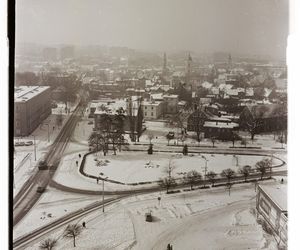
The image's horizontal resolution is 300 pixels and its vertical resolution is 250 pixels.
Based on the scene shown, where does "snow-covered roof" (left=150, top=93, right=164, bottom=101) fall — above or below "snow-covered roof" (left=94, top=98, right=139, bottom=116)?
above

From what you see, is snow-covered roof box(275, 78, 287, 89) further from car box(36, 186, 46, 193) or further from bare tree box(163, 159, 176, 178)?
car box(36, 186, 46, 193)

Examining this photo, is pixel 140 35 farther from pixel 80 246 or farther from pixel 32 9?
pixel 80 246

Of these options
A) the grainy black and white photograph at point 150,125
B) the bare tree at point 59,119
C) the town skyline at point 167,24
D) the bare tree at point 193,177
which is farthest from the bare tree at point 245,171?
the bare tree at point 59,119

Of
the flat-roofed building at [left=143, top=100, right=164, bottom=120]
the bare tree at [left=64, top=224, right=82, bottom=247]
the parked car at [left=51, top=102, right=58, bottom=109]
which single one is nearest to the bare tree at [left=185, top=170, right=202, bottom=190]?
the flat-roofed building at [left=143, top=100, right=164, bottom=120]

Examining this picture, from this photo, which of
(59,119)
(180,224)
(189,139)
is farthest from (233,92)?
(59,119)

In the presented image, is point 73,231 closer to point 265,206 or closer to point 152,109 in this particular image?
point 152,109

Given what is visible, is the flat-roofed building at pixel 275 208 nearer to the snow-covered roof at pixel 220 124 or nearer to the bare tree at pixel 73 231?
the snow-covered roof at pixel 220 124

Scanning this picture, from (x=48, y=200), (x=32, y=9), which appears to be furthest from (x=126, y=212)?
(x=32, y=9)
